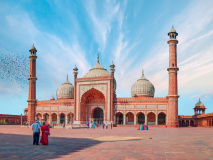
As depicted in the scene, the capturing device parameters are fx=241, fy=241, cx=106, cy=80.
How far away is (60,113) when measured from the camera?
45094mm

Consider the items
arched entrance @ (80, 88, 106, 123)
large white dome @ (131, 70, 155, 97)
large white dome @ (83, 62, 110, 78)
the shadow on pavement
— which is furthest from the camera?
large white dome @ (83, 62, 110, 78)

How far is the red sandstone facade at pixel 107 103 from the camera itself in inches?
1495

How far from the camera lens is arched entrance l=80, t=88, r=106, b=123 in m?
42.7

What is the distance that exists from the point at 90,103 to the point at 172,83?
15.1 metres

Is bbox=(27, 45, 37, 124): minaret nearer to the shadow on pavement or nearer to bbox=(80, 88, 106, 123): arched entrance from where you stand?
bbox=(80, 88, 106, 123): arched entrance

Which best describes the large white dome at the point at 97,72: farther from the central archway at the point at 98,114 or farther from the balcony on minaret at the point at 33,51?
the balcony on minaret at the point at 33,51

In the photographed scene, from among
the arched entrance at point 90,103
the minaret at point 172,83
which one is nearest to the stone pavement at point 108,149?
the minaret at point 172,83

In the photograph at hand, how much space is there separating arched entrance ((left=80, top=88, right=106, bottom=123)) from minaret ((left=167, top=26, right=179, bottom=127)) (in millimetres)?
11978

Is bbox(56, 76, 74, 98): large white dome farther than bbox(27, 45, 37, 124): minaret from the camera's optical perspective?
Yes

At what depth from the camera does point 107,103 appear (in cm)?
4009

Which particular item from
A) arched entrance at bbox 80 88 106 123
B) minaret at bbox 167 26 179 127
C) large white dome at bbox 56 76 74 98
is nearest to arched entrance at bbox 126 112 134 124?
arched entrance at bbox 80 88 106 123

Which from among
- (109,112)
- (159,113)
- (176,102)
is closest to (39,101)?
(109,112)

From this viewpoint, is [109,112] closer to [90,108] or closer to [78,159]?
[90,108]

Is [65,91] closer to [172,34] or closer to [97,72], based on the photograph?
[97,72]
